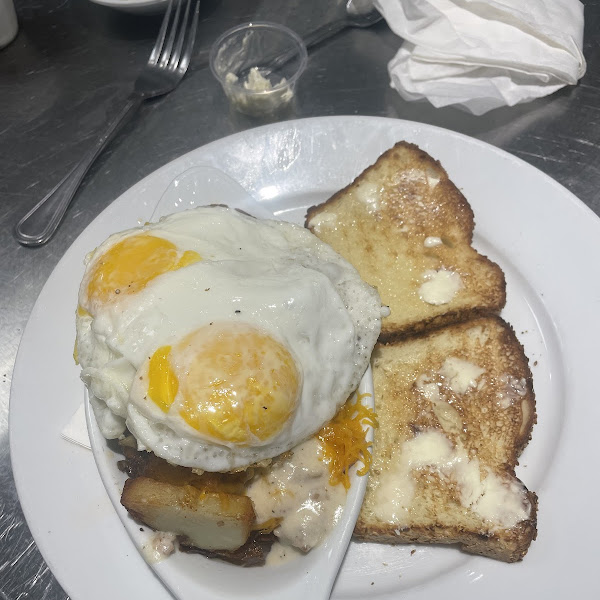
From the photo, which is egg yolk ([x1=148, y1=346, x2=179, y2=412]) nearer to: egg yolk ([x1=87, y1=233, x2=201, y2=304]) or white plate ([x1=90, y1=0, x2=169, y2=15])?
egg yolk ([x1=87, y1=233, x2=201, y2=304])

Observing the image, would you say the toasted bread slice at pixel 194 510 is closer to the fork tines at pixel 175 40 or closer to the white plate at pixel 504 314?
the white plate at pixel 504 314

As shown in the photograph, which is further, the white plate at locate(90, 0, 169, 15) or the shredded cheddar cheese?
the white plate at locate(90, 0, 169, 15)

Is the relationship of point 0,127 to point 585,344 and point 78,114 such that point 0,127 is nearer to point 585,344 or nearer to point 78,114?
point 78,114

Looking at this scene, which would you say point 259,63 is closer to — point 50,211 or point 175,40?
point 175,40

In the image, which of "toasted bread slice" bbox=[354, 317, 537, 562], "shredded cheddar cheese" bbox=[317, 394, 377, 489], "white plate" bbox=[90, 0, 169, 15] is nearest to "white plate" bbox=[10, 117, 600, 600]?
"toasted bread slice" bbox=[354, 317, 537, 562]

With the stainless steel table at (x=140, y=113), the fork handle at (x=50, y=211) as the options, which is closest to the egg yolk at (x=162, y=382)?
the stainless steel table at (x=140, y=113)

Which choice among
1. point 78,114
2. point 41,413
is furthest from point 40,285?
point 78,114
